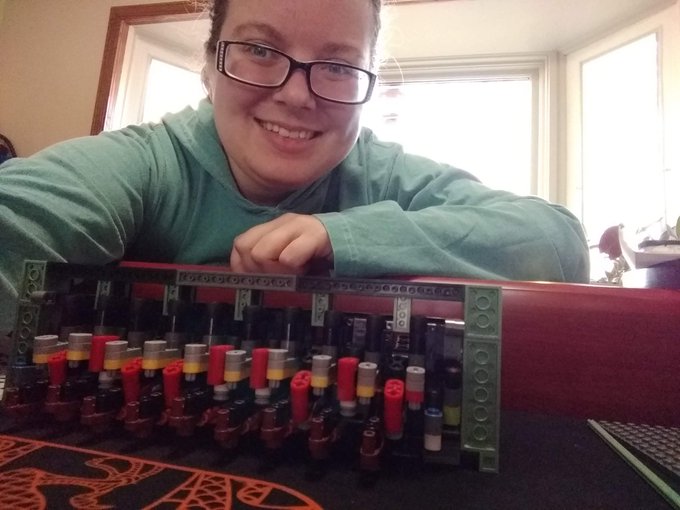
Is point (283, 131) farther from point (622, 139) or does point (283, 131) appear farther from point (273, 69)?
point (622, 139)

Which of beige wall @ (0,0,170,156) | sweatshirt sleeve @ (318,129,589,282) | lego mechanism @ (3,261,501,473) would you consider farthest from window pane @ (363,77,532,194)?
lego mechanism @ (3,261,501,473)

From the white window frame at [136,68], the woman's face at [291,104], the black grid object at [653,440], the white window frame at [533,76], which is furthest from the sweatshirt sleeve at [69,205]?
the white window frame at [533,76]

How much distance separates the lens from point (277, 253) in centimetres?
48

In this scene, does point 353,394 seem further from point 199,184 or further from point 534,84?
point 534,84

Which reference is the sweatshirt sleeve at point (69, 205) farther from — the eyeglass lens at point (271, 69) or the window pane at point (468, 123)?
the window pane at point (468, 123)

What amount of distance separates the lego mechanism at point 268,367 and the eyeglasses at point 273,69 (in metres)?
0.28

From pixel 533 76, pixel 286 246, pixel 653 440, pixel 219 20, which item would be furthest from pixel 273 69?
pixel 533 76

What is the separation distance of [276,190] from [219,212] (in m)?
0.09

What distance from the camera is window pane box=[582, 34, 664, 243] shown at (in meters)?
1.37

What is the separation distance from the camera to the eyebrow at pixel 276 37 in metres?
0.58

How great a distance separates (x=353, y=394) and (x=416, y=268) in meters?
0.17

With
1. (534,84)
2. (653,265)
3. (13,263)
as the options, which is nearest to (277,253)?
(13,263)

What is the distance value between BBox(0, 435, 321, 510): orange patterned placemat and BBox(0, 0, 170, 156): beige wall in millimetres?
1507

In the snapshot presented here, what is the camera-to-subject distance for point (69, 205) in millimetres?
502
